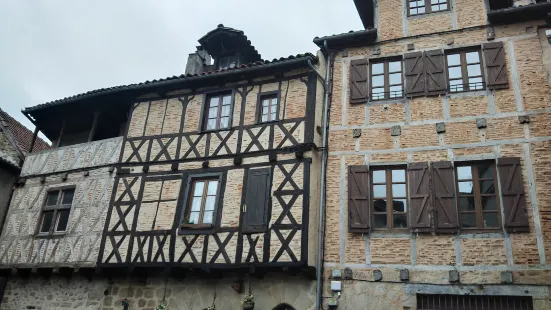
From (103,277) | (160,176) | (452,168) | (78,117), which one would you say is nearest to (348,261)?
(452,168)

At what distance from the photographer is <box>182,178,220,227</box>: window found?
12.5 metres

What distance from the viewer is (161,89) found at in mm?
14828

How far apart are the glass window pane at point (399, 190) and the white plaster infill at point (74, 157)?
829 centimetres

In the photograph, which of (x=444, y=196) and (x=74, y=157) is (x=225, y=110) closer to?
(x=74, y=157)

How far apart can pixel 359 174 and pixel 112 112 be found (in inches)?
364

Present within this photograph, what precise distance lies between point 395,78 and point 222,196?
5.46 meters

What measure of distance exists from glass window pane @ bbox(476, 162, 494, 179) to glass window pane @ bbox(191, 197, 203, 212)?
6.97m

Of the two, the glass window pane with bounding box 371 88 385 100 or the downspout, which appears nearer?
the downspout

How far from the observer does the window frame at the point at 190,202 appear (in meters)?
12.2

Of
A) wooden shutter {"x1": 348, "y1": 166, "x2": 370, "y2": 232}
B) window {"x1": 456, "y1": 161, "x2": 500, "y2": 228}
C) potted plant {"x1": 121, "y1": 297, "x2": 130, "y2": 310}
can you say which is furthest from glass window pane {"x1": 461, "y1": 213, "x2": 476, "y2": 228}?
potted plant {"x1": 121, "y1": 297, "x2": 130, "y2": 310}

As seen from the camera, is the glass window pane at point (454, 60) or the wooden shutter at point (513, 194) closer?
the wooden shutter at point (513, 194)

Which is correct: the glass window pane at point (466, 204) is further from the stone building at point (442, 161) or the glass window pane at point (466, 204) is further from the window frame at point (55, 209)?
the window frame at point (55, 209)

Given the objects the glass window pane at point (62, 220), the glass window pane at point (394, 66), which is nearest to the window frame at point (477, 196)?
the glass window pane at point (394, 66)

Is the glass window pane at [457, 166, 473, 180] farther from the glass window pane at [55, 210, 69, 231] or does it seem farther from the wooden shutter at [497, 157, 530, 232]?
the glass window pane at [55, 210, 69, 231]
